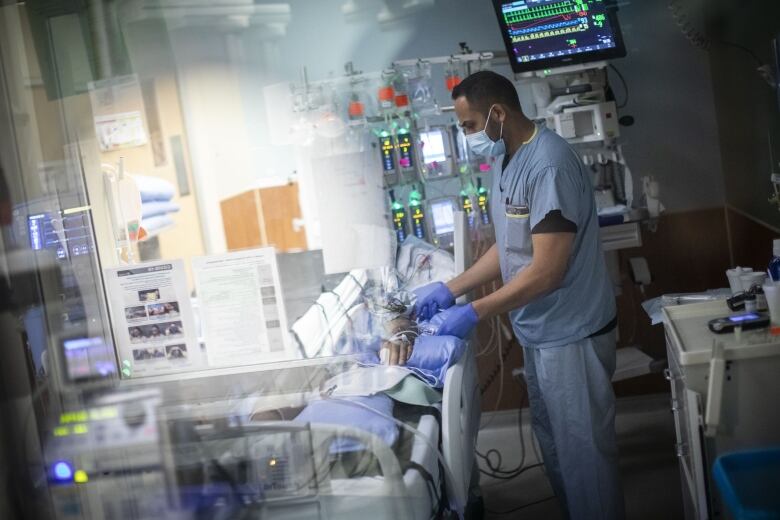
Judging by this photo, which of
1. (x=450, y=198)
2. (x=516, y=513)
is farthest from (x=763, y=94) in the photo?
(x=516, y=513)

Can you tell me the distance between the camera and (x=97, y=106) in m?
2.99

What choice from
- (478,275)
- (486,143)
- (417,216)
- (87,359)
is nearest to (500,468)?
(478,275)

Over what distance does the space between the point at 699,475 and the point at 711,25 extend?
2.80 meters

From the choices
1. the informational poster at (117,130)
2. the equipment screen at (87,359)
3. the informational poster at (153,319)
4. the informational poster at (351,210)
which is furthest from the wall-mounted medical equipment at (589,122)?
the equipment screen at (87,359)

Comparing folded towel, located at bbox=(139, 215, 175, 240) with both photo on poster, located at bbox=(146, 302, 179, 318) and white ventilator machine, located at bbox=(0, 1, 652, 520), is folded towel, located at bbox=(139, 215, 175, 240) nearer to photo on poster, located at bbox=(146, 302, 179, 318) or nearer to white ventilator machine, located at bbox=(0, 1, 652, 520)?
white ventilator machine, located at bbox=(0, 1, 652, 520)

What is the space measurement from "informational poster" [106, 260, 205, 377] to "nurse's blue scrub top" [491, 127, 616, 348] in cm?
111

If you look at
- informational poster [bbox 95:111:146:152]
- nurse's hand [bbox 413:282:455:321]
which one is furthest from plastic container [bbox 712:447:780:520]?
informational poster [bbox 95:111:146:152]

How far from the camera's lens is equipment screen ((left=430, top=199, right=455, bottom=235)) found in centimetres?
437

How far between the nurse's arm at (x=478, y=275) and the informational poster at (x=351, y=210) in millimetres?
1229

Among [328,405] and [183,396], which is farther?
[183,396]

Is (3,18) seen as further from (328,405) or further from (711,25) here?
(711,25)

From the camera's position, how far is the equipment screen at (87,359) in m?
2.24

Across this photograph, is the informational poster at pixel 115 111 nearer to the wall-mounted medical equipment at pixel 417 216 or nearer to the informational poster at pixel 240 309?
the informational poster at pixel 240 309

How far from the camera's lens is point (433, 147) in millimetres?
4375
